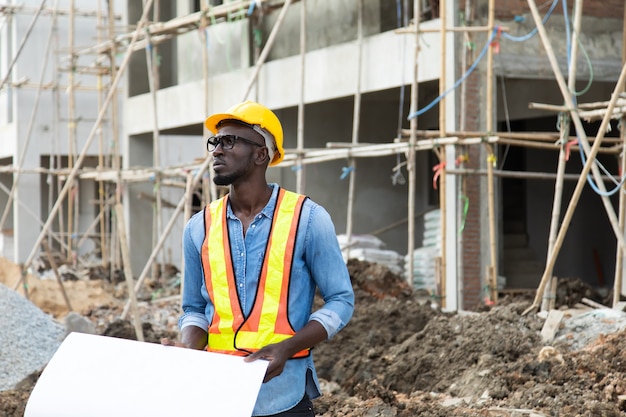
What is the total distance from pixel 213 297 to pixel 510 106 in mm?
12743

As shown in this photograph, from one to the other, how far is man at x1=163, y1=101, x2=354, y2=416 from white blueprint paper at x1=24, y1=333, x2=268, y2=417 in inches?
8.3

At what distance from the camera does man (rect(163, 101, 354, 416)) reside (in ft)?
12.9

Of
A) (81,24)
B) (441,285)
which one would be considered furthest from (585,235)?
(81,24)

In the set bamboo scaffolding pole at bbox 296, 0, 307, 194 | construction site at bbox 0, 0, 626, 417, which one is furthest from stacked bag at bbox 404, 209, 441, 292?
bamboo scaffolding pole at bbox 296, 0, 307, 194

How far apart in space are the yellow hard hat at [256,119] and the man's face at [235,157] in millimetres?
33

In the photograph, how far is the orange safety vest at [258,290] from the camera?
3951 millimetres

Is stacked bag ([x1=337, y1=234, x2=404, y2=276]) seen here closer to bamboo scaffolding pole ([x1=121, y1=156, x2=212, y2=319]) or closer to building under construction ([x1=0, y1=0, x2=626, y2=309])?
building under construction ([x1=0, y1=0, x2=626, y2=309])

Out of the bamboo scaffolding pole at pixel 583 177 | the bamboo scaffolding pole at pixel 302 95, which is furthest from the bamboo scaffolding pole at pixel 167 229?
the bamboo scaffolding pole at pixel 583 177

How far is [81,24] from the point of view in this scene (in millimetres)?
29125

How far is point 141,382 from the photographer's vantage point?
3.76 metres

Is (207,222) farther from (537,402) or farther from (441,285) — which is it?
(441,285)

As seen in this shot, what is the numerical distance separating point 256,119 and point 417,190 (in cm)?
1549

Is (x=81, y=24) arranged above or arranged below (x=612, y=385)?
above

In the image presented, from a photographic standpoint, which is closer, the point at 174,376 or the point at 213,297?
the point at 174,376
